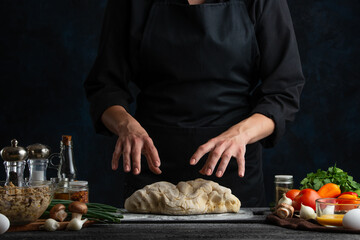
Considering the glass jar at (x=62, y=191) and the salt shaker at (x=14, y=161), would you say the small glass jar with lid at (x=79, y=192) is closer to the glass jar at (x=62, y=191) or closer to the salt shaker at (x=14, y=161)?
the glass jar at (x=62, y=191)

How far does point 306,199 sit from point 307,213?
0.36ft

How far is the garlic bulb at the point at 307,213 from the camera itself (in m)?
1.57

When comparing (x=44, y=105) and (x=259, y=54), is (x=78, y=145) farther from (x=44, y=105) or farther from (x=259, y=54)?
(x=259, y=54)

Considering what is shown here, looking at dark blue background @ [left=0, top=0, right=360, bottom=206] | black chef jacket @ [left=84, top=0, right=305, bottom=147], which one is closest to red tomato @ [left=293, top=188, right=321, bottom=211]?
black chef jacket @ [left=84, top=0, right=305, bottom=147]

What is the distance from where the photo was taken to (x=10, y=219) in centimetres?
143

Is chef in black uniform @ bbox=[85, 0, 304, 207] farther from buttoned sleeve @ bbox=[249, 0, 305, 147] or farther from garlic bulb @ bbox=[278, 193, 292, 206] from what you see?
garlic bulb @ bbox=[278, 193, 292, 206]

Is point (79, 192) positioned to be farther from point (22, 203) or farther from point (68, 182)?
point (22, 203)

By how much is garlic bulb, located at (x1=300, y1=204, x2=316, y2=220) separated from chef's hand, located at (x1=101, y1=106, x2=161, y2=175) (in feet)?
1.36

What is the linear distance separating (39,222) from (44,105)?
2.27 metres

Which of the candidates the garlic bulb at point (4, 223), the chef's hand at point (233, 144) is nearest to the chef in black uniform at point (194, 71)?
the chef's hand at point (233, 144)

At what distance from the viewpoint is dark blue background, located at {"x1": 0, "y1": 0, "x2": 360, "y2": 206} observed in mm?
3598

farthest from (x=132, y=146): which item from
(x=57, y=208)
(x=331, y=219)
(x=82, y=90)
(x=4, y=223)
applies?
(x=82, y=90)

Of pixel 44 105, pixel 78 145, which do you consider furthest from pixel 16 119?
pixel 78 145

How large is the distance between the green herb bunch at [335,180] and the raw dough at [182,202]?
338 millimetres
